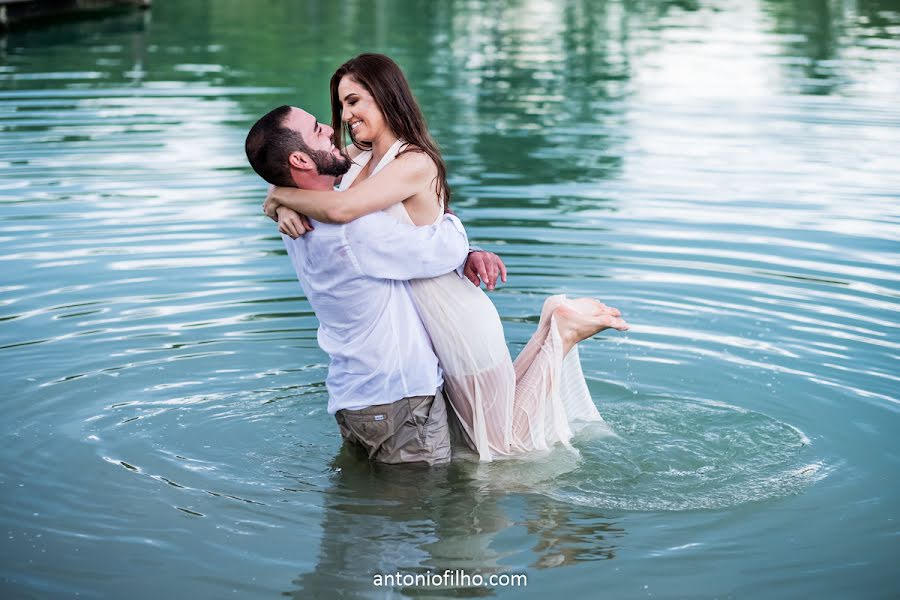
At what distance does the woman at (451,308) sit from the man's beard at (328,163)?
0.09 m

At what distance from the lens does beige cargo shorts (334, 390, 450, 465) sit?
5422mm

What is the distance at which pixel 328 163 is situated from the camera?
5082 millimetres

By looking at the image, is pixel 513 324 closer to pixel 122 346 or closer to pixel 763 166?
pixel 122 346

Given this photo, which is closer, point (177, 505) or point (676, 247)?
point (177, 505)

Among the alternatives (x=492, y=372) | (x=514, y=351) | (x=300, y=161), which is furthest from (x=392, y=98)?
(x=514, y=351)

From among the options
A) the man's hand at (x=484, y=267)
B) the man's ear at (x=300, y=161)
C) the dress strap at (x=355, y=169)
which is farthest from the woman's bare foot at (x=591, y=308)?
the man's ear at (x=300, y=161)

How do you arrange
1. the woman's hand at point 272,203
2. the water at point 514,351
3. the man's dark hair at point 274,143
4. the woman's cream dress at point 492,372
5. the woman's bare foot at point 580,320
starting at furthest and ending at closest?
the woman's bare foot at point 580,320
the woman's cream dress at point 492,372
the woman's hand at point 272,203
the water at point 514,351
the man's dark hair at point 274,143

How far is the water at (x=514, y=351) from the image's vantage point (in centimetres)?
506

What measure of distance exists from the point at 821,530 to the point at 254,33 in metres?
23.6

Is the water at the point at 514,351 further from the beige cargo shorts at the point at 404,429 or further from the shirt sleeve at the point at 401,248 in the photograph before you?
the shirt sleeve at the point at 401,248

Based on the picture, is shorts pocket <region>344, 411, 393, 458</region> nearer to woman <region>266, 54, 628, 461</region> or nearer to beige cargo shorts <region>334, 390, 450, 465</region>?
beige cargo shorts <region>334, 390, 450, 465</region>

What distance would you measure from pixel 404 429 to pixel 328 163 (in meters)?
1.28

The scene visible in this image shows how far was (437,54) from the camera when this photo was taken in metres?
23.1

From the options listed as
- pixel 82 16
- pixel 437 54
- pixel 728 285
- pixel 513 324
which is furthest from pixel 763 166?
pixel 82 16
